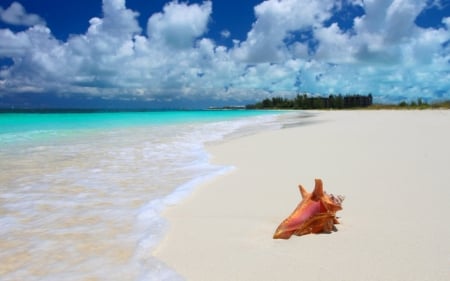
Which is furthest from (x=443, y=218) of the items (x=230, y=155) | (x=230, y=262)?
(x=230, y=155)

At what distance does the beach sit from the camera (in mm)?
2385

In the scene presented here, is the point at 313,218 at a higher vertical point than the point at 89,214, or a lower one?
higher

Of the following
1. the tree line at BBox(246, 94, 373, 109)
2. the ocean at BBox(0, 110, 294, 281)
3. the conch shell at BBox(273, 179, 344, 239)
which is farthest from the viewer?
the tree line at BBox(246, 94, 373, 109)

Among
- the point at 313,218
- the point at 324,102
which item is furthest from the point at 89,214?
the point at 324,102

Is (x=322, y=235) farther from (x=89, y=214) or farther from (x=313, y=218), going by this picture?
(x=89, y=214)

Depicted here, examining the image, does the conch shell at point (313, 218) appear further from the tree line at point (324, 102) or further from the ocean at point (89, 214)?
the tree line at point (324, 102)

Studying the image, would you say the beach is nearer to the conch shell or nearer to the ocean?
the conch shell

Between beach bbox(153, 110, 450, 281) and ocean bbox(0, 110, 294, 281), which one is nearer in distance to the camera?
beach bbox(153, 110, 450, 281)

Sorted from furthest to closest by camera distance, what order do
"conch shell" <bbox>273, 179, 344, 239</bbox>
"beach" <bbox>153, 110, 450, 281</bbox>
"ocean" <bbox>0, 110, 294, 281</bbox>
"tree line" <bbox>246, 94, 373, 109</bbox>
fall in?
"tree line" <bbox>246, 94, 373, 109</bbox> → "conch shell" <bbox>273, 179, 344, 239</bbox> → "ocean" <bbox>0, 110, 294, 281</bbox> → "beach" <bbox>153, 110, 450, 281</bbox>

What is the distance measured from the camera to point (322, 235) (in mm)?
2914

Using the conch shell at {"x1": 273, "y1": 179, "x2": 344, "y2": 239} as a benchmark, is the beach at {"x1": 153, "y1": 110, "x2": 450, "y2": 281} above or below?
below

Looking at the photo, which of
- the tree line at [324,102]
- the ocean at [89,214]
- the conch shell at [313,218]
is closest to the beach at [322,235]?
the conch shell at [313,218]

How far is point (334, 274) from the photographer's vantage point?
2279 millimetres

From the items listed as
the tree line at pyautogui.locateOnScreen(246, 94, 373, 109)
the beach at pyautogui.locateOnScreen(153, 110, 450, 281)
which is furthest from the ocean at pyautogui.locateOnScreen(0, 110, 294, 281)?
the tree line at pyautogui.locateOnScreen(246, 94, 373, 109)
